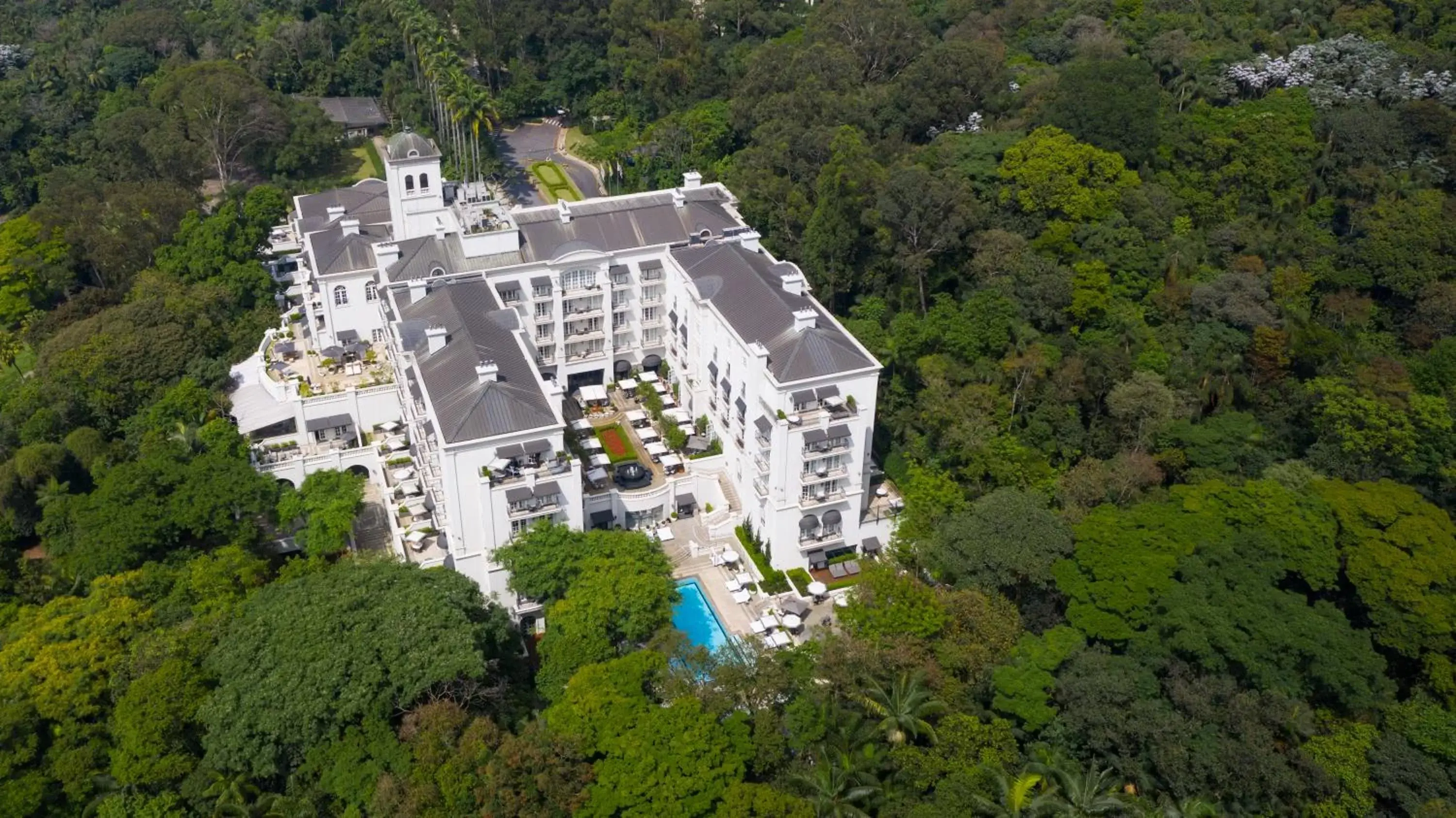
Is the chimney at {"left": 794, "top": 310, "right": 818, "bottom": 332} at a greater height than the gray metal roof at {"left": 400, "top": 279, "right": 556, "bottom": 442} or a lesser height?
greater

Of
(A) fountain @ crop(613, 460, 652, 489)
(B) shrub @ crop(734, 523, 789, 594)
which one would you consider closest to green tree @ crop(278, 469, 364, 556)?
(A) fountain @ crop(613, 460, 652, 489)

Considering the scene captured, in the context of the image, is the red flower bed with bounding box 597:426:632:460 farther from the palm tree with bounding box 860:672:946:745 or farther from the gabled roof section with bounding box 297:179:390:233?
the palm tree with bounding box 860:672:946:745

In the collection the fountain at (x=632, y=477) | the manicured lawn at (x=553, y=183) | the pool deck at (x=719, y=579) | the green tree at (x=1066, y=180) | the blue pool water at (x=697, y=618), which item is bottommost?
the blue pool water at (x=697, y=618)

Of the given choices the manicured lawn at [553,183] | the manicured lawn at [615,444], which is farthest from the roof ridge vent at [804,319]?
the manicured lawn at [553,183]

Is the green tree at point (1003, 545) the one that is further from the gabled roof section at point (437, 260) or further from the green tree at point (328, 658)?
the gabled roof section at point (437, 260)

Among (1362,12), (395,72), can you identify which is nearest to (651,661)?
(1362,12)

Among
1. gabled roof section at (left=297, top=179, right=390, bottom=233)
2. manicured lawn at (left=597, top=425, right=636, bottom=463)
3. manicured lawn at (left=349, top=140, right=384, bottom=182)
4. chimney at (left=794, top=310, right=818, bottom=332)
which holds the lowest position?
manicured lawn at (left=597, top=425, right=636, bottom=463)
